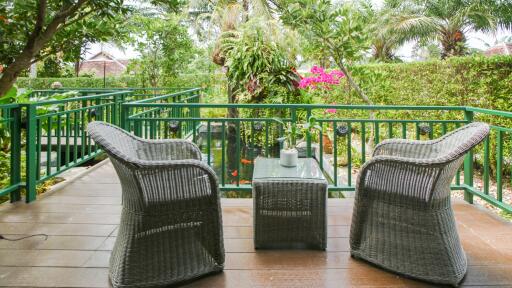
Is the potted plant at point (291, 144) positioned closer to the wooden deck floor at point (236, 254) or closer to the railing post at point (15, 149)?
the wooden deck floor at point (236, 254)

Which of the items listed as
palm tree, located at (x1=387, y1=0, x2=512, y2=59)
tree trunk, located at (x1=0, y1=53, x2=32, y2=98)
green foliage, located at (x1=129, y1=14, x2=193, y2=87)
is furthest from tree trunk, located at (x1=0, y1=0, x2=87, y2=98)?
palm tree, located at (x1=387, y1=0, x2=512, y2=59)

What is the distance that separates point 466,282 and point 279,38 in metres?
6.22

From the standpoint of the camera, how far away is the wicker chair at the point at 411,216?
2068mm

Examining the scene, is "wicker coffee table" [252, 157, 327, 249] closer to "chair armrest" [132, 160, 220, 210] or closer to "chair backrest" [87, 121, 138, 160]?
"chair armrest" [132, 160, 220, 210]

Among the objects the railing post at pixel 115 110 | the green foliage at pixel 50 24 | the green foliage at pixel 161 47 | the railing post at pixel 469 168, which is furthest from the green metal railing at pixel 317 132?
the green foliage at pixel 161 47

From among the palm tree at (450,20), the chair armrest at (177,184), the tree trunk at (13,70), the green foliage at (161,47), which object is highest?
the palm tree at (450,20)

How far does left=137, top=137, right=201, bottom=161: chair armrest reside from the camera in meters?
2.58

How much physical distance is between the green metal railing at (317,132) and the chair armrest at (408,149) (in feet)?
2.51

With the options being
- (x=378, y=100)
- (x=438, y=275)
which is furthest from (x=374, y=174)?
(x=378, y=100)

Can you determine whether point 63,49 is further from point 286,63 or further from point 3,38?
point 286,63

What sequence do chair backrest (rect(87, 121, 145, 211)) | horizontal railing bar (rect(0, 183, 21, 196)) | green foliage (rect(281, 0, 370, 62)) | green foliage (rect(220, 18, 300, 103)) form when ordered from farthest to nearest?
green foliage (rect(220, 18, 300, 103)) < green foliage (rect(281, 0, 370, 62)) < horizontal railing bar (rect(0, 183, 21, 196)) < chair backrest (rect(87, 121, 145, 211))

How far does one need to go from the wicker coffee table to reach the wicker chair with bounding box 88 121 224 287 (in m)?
0.36

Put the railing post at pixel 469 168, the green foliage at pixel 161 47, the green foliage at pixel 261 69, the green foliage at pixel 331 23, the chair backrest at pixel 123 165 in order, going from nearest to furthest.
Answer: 1. the chair backrest at pixel 123 165
2. the railing post at pixel 469 168
3. the green foliage at pixel 331 23
4. the green foliage at pixel 261 69
5. the green foliage at pixel 161 47

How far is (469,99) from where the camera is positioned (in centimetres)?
742
